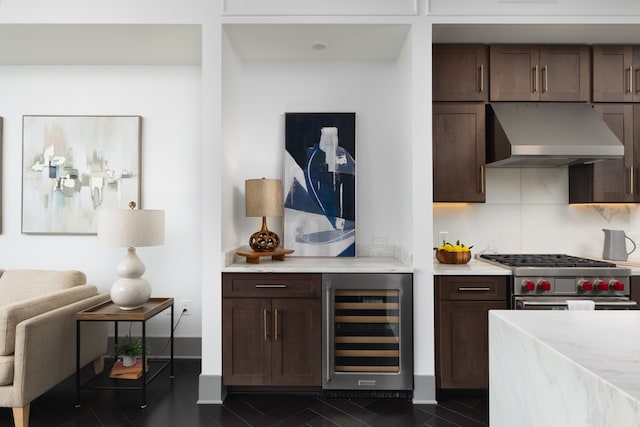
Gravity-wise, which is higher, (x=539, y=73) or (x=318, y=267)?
(x=539, y=73)

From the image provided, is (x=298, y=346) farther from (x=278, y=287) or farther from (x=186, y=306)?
(x=186, y=306)

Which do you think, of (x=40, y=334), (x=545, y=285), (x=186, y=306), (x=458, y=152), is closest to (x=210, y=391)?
(x=186, y=306)

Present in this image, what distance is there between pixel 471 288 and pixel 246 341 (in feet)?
5.27

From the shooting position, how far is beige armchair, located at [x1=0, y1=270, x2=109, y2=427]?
91.4 inches

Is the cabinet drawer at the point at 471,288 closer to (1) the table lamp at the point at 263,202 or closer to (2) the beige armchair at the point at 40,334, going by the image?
(1) the table lamp at the point at 263,202

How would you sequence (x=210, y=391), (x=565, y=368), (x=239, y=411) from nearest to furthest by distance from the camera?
1. (x=565, y=368)
2. (x=239, y=411)
3. (x=210, y=391)

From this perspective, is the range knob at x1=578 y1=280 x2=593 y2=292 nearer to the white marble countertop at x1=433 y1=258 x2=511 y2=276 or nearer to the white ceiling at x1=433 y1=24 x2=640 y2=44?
the white marble countertop at x1=433 y1=258 x2=511 y2=276

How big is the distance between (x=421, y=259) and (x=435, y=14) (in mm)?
1712

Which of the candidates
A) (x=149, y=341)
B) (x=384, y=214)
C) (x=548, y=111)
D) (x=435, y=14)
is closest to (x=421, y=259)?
(x=384, y=214)

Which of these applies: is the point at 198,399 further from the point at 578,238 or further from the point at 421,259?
the point at 578,238

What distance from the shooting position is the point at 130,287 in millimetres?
2795

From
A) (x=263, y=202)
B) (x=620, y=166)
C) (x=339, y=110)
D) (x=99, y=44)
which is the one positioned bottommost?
(x=263, y=202)

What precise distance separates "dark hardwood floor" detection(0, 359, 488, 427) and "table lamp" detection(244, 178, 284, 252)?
3.59ft

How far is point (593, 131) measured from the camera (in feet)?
9.51
